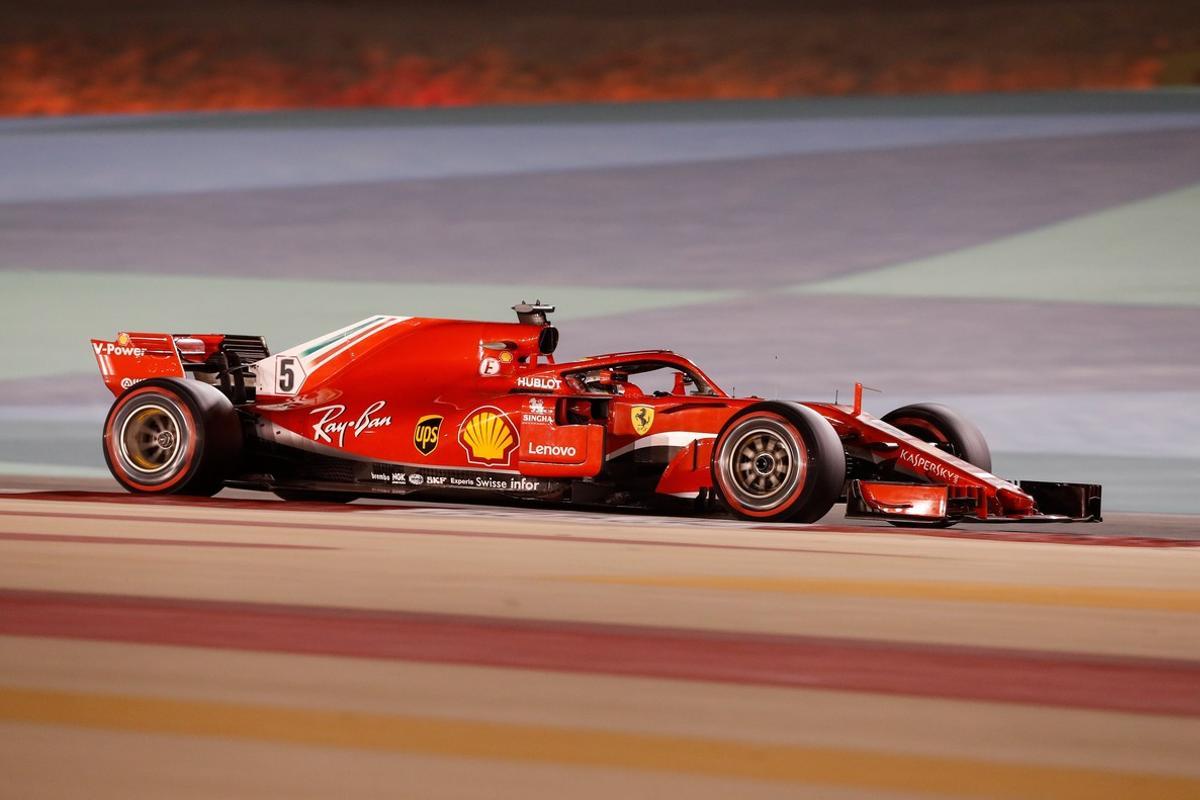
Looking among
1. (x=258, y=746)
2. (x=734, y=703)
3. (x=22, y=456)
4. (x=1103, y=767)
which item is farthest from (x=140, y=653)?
(x=22, y=456)

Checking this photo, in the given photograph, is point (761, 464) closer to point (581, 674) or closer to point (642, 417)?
point (642, 417)

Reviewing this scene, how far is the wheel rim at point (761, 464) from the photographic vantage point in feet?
30.8

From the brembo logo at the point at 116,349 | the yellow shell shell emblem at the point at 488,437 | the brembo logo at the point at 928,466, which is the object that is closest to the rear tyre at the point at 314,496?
the yellow shell shell emblem at the point at 488,437

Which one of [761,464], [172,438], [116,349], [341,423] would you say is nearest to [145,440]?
[172,438]

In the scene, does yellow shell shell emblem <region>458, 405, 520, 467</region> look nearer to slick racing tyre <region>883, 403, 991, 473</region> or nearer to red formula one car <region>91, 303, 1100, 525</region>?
red formula one car <region>91, 303, 1100, 525</region>

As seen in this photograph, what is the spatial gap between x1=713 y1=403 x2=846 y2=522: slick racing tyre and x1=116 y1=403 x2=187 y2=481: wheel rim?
380cm

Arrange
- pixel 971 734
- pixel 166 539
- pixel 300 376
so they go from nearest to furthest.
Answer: pixel 971 734, pixel 166 539, pixel 300 376

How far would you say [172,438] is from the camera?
11133 mm

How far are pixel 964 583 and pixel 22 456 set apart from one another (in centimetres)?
1118

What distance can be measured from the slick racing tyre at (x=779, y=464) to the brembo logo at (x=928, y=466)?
0.55m

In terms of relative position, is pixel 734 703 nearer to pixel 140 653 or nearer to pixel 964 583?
pixel 140 653

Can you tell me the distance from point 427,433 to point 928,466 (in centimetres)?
308

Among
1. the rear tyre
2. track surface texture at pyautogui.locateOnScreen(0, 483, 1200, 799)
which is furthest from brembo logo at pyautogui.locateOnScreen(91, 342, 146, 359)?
track surface texture at pyautogui.locateOnScreen(0, 483, 1200, 799)

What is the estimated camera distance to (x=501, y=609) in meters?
4.70
